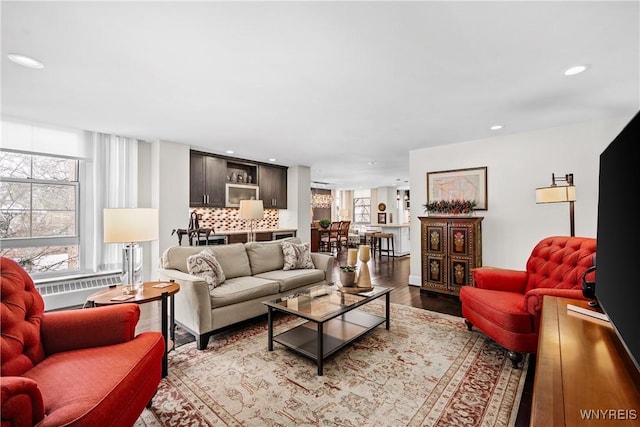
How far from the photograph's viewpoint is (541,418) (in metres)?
0.73

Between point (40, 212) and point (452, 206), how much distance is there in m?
5.83

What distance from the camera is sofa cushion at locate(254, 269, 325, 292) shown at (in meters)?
3.39

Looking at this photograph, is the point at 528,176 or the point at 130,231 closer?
the point at 130,231

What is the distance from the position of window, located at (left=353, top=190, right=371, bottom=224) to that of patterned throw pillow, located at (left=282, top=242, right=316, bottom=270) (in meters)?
8.43

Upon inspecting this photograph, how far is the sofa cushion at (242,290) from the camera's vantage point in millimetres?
2742

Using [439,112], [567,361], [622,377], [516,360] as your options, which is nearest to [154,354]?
[567,361]

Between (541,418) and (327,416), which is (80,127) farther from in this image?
(541,418)

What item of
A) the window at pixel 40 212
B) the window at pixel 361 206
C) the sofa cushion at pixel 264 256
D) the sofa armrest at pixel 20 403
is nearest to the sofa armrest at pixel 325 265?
the sofa cushion at pixel 264 256

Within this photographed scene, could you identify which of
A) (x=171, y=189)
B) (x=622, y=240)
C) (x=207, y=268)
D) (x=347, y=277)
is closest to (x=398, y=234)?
(x=347, y=277)

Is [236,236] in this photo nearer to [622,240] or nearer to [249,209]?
[249,209]

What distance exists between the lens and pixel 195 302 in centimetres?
256

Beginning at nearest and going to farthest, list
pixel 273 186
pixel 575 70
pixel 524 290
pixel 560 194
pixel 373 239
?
pixel 575 70
pixel 524 290
pixel 560 194
pixel 273 186
pixel 373 239

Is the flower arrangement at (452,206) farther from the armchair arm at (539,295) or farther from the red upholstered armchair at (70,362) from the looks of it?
the red upholstered armchair at (70,362)

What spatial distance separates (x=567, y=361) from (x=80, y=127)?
519cm
